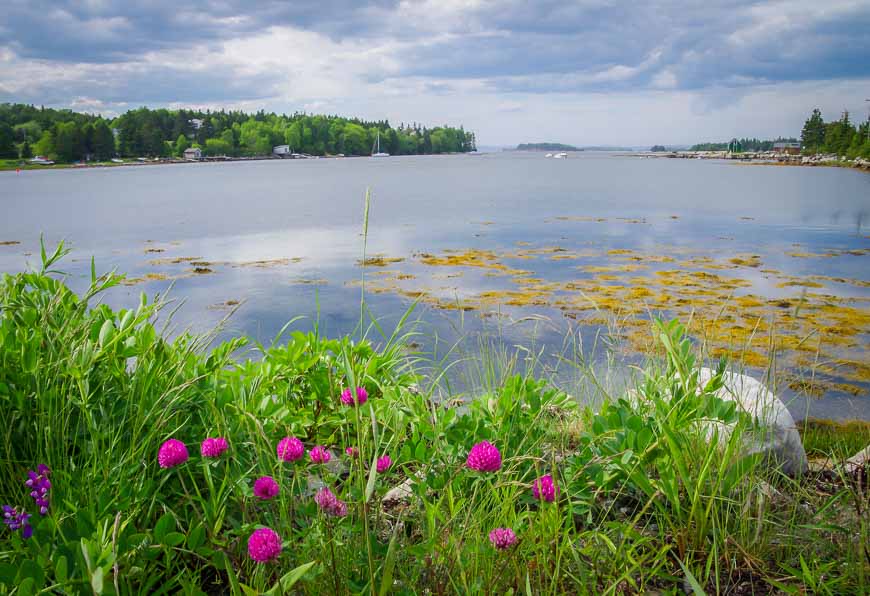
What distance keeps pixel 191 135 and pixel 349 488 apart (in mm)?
119284

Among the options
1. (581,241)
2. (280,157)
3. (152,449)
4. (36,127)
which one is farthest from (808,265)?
(280,157)

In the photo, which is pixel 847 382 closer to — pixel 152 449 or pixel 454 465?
pixel 454 465

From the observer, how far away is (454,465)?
6.32ft

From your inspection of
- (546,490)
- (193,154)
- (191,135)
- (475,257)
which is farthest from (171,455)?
(191,135)

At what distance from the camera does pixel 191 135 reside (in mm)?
108312

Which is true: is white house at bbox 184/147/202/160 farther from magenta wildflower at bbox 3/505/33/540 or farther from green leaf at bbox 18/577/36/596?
green leaf at bbox 18/577/36/596

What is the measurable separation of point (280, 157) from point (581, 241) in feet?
363

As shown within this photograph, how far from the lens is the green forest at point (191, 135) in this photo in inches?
2849

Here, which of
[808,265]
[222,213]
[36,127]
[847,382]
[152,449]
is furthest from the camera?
[36,127]

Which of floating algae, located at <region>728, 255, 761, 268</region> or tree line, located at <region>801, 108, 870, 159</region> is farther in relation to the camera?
tree line, located at <region>801, 108, 870, 159</region>

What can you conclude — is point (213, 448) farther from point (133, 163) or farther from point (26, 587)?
point (133, 163)

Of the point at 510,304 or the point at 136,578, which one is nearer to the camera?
the point at 136,578

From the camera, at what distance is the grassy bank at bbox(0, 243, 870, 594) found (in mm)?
1468

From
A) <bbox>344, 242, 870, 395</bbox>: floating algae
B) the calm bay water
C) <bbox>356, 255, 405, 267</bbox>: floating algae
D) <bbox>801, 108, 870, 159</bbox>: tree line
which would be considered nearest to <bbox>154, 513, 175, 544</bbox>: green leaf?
the calm bay water
